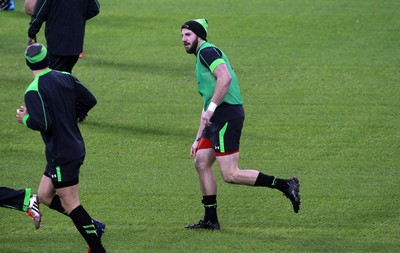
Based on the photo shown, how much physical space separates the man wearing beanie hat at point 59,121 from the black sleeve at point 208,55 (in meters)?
1.36

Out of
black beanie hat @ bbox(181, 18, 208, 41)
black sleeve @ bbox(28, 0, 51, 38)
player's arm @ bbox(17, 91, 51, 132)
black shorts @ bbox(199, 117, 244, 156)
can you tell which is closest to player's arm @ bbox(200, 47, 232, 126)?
black shorts @ bbox(199, 117, 244, 156)

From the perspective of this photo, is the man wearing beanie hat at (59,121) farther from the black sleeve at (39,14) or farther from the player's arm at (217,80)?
the black sleeve at (39,14)

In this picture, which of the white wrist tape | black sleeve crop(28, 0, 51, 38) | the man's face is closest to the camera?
the white wrist tape

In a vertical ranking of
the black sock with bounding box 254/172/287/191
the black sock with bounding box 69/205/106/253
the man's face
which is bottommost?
the black sock with bounding box 69/205/106/253

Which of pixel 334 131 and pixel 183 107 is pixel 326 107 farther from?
pixel 183 107

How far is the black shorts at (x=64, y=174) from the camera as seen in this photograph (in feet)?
28.9

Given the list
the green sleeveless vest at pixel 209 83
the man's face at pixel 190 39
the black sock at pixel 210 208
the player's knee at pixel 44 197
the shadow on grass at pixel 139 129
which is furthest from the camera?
the shadow on grass at pixel 139 129

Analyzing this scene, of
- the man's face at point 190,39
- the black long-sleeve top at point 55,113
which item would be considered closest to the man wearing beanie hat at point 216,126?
the man's face at point 190,39

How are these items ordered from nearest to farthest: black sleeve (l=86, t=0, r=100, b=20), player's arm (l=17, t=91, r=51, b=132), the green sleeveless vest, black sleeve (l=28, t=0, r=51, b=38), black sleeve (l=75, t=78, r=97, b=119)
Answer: player's arm (l=17, t=91, r=51, b=132), black sleeve (l=75, t=78, r=97, b=119), the green sleeveless vest, black sleeve (l=28, t=0, r=51, b=38), black sleeve (l=86, t=0, r=100, b=20)

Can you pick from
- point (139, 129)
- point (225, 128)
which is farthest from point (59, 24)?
point (225, 128)

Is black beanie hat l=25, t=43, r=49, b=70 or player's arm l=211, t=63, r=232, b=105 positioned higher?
black beanie hat l=25, t=43, r=49, b=70

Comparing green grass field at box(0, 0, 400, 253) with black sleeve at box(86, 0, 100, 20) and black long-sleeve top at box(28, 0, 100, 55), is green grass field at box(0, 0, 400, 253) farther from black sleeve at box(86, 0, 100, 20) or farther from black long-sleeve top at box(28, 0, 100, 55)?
black sleeve at box(86, 0, 100, 20)

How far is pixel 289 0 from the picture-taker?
2273cm

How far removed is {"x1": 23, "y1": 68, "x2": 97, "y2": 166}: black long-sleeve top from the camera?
28.3ft
